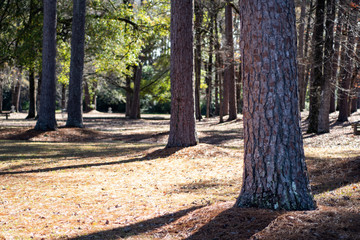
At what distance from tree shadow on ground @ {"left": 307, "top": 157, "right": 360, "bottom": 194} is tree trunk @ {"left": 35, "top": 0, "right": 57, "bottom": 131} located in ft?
37.1

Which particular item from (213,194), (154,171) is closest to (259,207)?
(213,194)

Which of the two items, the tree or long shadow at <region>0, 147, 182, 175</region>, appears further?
long shadow at <region>0, 147, 182, 175</region>

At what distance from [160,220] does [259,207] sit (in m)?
1.35

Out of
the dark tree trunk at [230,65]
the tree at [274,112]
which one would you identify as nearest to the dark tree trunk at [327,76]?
the dark tree trunk at [230,65]

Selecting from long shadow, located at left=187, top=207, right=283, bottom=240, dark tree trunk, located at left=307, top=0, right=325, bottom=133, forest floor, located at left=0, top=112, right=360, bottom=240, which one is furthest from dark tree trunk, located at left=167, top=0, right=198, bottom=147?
long shadow, located at left=187, top=207, right=283, bottom=240

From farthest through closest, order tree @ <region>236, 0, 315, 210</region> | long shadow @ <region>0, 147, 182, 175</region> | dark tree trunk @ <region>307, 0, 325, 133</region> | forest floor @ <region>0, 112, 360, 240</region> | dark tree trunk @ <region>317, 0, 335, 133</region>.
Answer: dark tree trunk @ <region>307, 0, 325, 133</region>
dark tree trunk @ <region>317, 0, 335, 133</region>
long shadow @ <region>0, 147, 182, 175</region>
tree @ <region>236, 0, 315, 210</region>
forest floor @ <region>0, 112, 360, 240</region>

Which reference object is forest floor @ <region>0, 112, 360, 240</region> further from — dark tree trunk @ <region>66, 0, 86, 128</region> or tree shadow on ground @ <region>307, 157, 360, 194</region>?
dark tree trunk @ <region>66, 0, 86, 128</region>

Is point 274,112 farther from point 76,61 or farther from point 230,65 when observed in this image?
point 230,65

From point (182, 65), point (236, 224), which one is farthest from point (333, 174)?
point (182, 65)

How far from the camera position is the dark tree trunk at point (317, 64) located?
49.8 feet

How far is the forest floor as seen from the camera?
13.3ft

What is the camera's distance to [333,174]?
7660mm

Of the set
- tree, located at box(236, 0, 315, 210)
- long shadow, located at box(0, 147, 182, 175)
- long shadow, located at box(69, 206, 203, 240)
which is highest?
tree, located at box(236, 0, 315, 210)

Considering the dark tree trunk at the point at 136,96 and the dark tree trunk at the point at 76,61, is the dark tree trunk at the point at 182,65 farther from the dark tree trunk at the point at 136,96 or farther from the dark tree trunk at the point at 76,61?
the dark tree trunk at the point at 136,96
